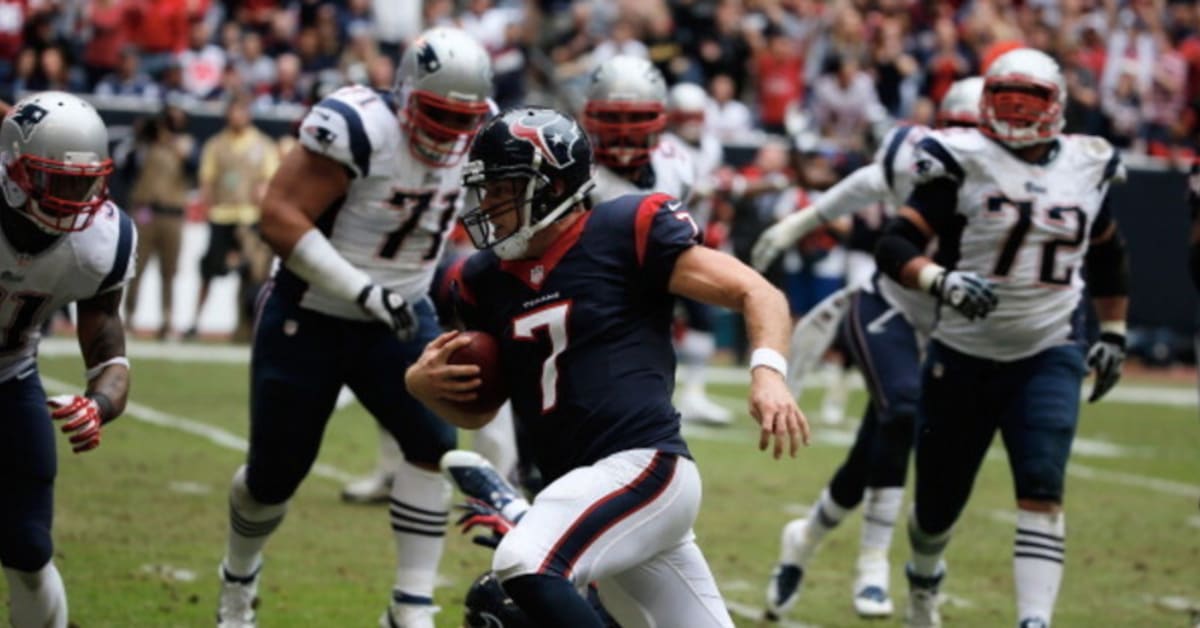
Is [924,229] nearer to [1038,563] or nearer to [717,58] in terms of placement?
[1038,563]

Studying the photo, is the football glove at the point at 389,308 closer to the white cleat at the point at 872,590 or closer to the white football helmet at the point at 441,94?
the white football helmet at the point at 441,94

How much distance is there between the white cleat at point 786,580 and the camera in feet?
23.6

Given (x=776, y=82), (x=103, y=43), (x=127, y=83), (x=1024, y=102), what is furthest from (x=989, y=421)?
(x=776, y=82)

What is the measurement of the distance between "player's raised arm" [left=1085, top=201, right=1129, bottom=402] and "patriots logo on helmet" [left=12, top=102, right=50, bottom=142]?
331cm

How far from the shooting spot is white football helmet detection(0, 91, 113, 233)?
511 centimetres

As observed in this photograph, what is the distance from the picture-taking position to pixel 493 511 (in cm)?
479

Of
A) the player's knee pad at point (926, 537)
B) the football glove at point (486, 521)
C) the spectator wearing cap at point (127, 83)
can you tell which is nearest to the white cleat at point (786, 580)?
the player's knee pad at point (926, 537)

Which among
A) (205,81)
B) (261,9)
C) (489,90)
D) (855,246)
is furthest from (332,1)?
(489,90)

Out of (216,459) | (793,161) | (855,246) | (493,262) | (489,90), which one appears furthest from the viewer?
(793,161)

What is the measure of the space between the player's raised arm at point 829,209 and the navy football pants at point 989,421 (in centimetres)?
97

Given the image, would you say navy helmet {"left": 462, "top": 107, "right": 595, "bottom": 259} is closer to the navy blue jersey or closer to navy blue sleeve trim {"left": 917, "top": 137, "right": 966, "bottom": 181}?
the navy blue jersey

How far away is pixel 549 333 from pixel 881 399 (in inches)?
118

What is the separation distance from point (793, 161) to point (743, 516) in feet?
21.2

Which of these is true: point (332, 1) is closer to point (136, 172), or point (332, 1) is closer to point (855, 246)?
point (136, 172)
